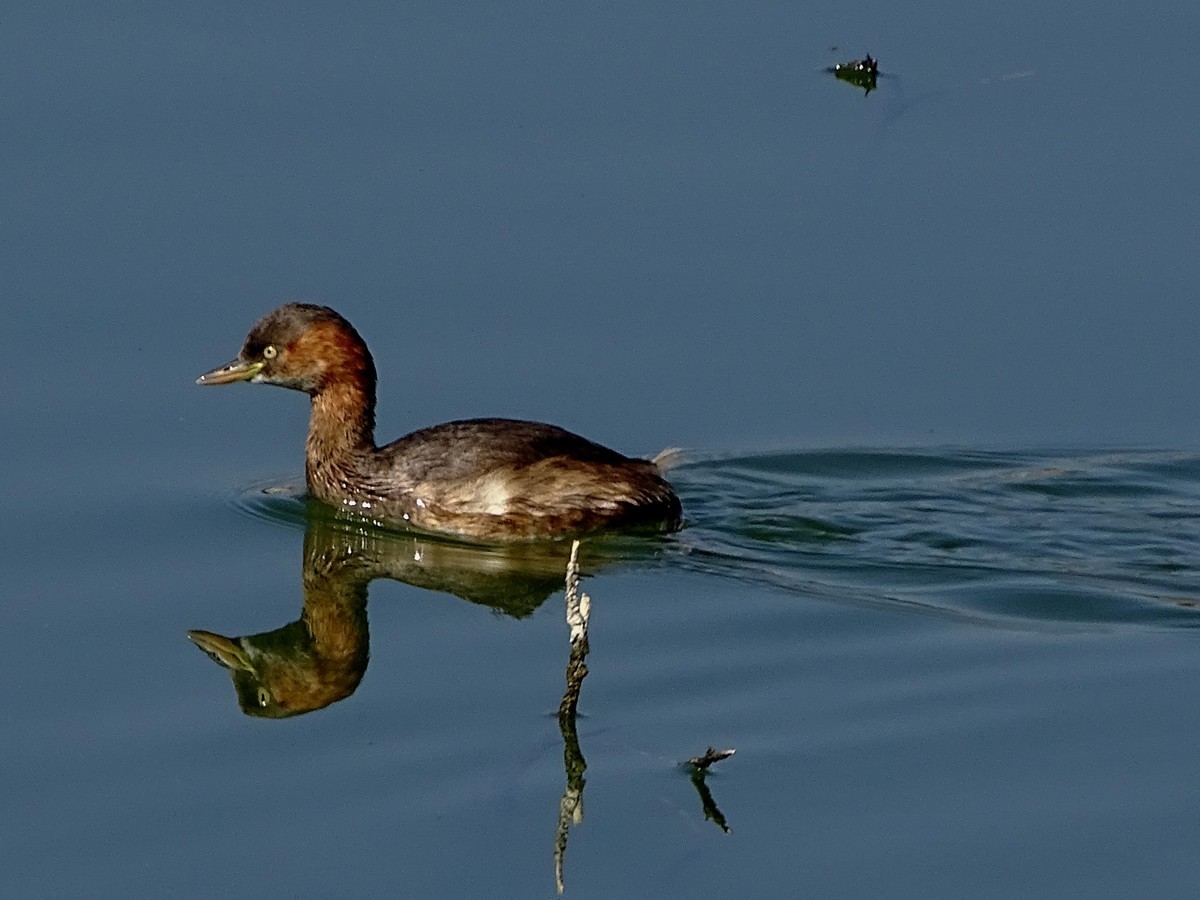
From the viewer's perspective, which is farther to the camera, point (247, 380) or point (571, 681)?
point (247, 380)

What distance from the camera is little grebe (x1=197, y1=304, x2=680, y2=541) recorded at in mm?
10062

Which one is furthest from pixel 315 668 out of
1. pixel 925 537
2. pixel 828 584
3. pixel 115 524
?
pixel 925 537

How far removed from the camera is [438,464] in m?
10.2

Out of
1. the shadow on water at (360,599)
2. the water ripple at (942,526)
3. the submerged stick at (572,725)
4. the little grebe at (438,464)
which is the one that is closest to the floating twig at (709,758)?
the shadow on water at (360,599)

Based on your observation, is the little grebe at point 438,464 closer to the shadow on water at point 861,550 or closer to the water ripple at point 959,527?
the shadow on water at point 861,550

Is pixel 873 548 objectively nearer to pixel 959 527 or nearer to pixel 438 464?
pixel 959 527

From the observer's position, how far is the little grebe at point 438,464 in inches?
396

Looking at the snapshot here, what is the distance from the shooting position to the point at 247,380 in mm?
10602

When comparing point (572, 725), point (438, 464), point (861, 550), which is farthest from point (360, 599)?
point (861, 550)

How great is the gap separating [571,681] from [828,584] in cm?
224

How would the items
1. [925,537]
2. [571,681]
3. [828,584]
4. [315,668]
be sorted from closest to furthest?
[571,681]
[315,668]
[828,584]
[925,537]

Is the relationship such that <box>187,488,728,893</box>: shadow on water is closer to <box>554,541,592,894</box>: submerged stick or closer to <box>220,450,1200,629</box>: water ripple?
<box>554,541,592,894</box>: submerged stick

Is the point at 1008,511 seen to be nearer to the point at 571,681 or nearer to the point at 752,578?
the point at 752,578

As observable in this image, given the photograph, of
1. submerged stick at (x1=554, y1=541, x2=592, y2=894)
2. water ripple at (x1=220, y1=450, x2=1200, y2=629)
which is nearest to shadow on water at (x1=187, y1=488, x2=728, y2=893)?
submerged stick at (x1=554, y1=541, x2=592, y2=894)
